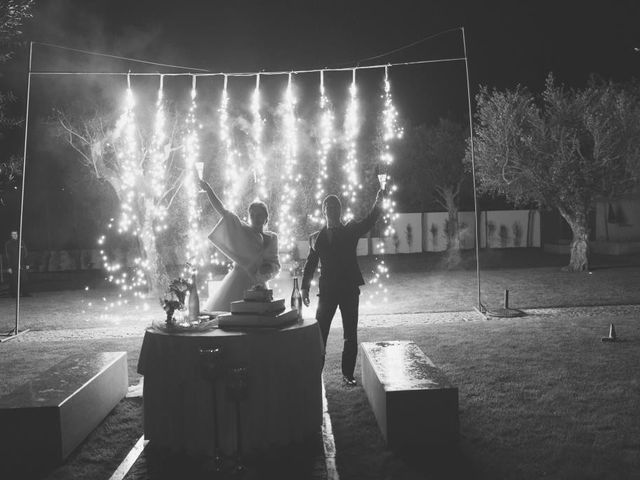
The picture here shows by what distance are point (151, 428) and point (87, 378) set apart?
93cm

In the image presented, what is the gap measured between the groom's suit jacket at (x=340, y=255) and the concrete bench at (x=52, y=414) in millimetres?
2226

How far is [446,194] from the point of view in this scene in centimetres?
2495

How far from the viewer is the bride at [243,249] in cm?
521

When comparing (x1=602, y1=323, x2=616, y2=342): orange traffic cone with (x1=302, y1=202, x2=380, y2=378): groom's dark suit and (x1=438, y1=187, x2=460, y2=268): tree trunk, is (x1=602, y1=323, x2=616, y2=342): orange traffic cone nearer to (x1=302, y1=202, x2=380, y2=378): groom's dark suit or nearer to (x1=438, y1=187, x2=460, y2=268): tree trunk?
(x1=302, y1=202, x2=380, y2=378): groom's dark suit

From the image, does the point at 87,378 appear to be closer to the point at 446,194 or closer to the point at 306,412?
the point at 306,412

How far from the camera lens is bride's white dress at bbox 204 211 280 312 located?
17.1 feet

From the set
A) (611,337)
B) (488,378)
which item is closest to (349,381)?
(488,378)

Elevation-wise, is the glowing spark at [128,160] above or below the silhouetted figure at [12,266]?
above

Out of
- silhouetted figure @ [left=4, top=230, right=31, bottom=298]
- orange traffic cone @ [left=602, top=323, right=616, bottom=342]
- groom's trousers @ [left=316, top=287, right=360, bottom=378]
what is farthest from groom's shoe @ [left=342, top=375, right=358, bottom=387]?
silhouetted figure @ [left=4, top=230, right=31, bottom=298]

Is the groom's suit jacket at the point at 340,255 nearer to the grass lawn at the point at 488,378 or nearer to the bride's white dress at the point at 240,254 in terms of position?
the bride's white dress at the point at 240,254

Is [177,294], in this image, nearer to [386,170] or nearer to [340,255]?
[340,255]

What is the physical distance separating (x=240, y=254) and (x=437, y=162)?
2028 centimetres

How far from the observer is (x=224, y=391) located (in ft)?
12.9

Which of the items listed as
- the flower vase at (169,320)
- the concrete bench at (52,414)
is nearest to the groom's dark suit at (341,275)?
the flower vase at (169,320)
